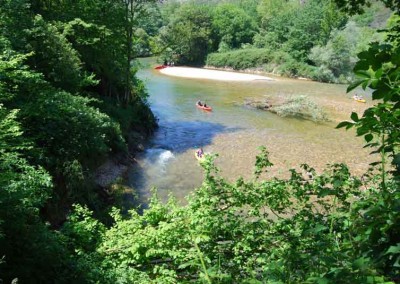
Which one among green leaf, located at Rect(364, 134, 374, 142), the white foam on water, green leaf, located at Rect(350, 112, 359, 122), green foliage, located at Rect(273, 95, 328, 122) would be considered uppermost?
green leaf, located at Rect(350, 112, 359, 122)

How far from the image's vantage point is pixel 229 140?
19.5 m

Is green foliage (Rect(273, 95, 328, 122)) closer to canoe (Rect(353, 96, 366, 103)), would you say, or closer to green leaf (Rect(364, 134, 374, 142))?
canoe (Rect(353, 96, 366, 103))

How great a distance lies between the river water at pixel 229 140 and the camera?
15009 millimetres

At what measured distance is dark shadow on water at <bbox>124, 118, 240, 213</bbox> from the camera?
44.7 ft

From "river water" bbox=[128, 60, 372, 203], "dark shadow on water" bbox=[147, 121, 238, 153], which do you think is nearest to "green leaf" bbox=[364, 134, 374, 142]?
"river water" bbox=[128, 60, 372, 203]

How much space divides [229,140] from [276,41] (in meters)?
45.9

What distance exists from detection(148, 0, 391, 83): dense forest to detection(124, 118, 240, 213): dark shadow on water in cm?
2537

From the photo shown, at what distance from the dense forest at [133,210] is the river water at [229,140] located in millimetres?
1695

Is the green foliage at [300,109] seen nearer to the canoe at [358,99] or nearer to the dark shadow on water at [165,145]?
the dark shadow on water at [165,145]

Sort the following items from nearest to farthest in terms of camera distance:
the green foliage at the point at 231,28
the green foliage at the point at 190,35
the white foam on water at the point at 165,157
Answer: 1. the white foam on water at the point at 165,157
2. the green foliage at the point at 190,35
3. the green foliage at the point at 231,28

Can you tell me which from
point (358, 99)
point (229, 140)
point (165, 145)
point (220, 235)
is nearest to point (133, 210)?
point (220, 235)

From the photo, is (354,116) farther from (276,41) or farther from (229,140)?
(276,41)

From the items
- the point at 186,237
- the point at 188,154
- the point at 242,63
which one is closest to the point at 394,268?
the point at 186,237

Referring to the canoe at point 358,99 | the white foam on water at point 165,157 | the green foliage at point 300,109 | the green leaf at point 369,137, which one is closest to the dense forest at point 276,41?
the canoe at point 358,99
